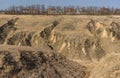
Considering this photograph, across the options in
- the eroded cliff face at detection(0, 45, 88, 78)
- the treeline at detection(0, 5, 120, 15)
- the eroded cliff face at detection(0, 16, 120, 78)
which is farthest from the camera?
the treeline at detection(0, 5, 120, 15)

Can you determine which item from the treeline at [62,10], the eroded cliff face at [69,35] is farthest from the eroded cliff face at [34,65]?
the treeline at [62,10]

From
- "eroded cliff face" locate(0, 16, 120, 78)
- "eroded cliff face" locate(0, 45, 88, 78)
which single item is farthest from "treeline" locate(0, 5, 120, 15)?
"eroded cliff face" locate(0, 45, 88, 78)

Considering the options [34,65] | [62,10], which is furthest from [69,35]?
[34,65]

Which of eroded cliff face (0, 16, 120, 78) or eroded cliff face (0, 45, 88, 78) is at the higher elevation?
eroded cliff face (0, 45, 88, 78)

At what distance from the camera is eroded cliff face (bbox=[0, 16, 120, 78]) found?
359 ft

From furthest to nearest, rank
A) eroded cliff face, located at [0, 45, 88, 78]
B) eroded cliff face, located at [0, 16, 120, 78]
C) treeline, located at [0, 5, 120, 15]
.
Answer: treeline, located at [0, 5, 120, 15], eroded cliff face, located at [0, 16, 120, 78], eroded cliff face, located at [0, 45, 88, 78]

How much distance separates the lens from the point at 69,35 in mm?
112375

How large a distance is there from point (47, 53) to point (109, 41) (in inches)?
3570

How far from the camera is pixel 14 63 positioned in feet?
75.6

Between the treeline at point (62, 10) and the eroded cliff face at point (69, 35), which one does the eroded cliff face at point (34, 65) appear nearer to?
the eroded cliff face at point (69, 35)

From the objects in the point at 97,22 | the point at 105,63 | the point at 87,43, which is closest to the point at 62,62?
the point at 105,63

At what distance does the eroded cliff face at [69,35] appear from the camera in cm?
10956

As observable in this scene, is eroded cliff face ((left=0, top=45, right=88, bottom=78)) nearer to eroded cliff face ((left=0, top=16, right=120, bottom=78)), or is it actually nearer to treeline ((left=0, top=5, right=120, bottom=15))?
eroded cliff face ((left=0, top=16, right=120, bottom=78))

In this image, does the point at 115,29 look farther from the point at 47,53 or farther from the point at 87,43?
the point at 47,53
